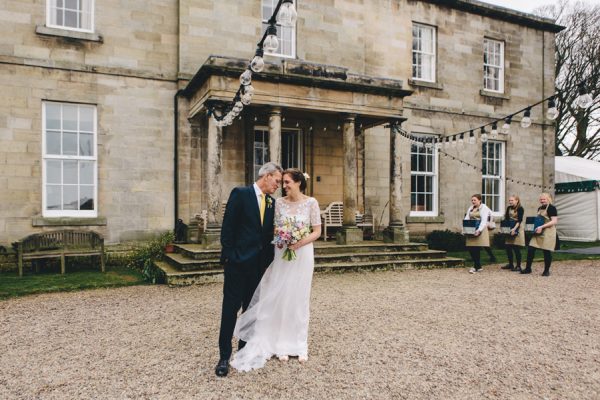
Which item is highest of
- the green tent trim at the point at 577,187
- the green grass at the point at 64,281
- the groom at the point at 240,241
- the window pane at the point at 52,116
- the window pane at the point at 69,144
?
the window pane at the point at 52,116

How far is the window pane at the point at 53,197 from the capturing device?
10.3 m

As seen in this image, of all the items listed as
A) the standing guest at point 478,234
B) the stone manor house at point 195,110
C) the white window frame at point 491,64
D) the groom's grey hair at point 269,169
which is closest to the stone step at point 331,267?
the standing guest at point 478,234

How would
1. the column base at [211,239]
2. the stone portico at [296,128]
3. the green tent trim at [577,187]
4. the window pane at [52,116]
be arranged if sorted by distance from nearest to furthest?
the column base at [211,239]
the stone portico at [296,128]
the window pane at [52,116]
the green tent trim at [577,187]

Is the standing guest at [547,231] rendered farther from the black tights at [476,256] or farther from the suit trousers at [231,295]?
the suit trousers at [231,295]

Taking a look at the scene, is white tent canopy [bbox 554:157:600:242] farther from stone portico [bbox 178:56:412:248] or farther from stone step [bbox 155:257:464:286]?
stone portico [bbox 178:56:412:248]

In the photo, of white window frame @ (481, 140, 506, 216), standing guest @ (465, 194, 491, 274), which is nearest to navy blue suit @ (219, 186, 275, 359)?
standing guest @ (465, 194, 491, 274)

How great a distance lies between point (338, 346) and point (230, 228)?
175 centimetres

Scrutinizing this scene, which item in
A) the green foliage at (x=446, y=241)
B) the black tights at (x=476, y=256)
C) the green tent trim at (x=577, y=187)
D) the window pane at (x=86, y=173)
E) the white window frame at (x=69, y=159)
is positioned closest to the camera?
the black tights at (x=476, y=256)

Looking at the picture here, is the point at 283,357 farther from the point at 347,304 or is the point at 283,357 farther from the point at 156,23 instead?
the point at 156,23

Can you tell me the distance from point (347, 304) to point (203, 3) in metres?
8.43

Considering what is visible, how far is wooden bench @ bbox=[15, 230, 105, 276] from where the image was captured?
9090mm

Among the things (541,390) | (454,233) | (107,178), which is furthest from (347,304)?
(454,233)

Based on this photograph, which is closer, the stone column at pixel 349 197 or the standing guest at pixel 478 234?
the standing guest at pixel 478 234

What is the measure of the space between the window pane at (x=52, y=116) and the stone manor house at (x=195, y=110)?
0.02m
